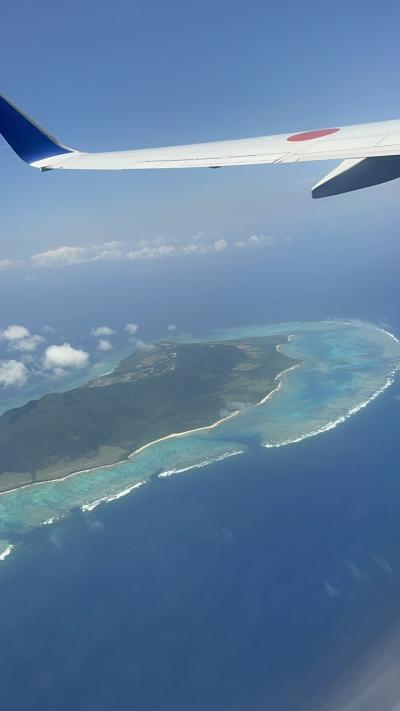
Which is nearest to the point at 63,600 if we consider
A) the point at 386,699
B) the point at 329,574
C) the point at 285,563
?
the point at 285,563

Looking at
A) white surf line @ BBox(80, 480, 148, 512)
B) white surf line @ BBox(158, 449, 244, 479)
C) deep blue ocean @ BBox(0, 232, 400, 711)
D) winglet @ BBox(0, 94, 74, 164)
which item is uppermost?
winglet @ BBox(0, 94, 74, 164)

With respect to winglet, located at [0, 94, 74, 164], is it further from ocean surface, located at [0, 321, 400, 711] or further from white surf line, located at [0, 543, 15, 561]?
white surf line, located at [0, 543, 15, 561]

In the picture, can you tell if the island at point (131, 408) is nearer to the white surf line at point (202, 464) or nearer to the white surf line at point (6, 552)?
the white surf line at point (202, 464)

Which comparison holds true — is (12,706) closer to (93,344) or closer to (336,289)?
(93,344)

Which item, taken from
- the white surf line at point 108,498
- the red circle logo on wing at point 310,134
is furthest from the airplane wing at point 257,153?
the white surf line at point 108,498

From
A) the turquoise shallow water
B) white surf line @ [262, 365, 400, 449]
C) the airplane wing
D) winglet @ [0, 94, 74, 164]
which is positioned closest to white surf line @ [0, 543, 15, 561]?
the turquoise shallow water

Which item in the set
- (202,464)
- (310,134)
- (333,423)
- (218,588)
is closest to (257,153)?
(310,134)
